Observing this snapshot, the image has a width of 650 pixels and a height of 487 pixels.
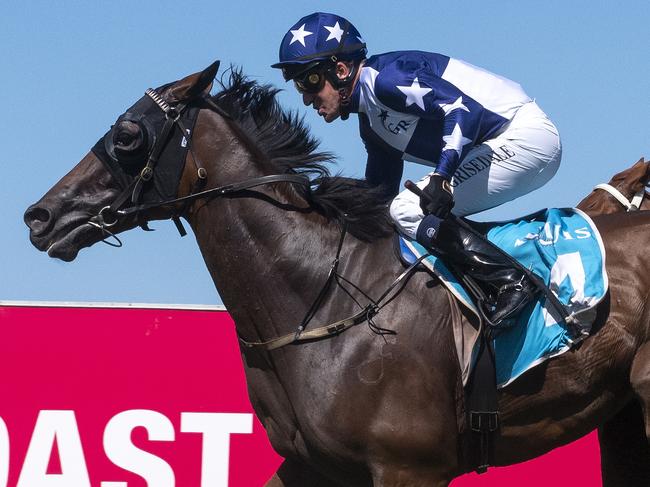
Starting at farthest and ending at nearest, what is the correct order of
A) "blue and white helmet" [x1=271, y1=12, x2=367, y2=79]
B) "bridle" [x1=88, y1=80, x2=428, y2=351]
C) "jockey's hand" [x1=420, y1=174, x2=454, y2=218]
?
"blue and white helmet" [x1=271, y1=12, x2=367, y2=79] < "bridle" [x1=88, y1=80, x2=428, y2=351] < "jockey's hand" [x1=420, y1=174, x2=454, y2=218]

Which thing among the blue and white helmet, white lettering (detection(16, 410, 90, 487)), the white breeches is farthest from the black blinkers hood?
white lettering (detection(16, 410, 90, 487))

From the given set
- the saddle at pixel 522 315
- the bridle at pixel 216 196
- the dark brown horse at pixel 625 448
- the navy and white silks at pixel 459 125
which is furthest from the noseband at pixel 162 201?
the dark brown horse at pixel 625 448

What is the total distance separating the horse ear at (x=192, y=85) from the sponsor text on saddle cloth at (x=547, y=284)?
95cm

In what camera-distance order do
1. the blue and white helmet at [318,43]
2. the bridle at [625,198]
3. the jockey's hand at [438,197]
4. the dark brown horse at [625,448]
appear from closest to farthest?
the jockey's hand at [438,197] < the blue and white helmet at [318,43] < the dark brown horse at [625,448] < the bridle at [625,198]

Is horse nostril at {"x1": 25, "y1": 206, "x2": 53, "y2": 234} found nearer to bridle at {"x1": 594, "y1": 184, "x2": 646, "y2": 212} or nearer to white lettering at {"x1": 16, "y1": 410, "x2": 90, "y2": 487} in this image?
white lettering at {"x1": 16, "y1": 410, "x2": 90, "y2": 487}

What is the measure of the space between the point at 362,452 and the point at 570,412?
819 millimetres

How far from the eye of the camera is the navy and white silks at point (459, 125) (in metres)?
4.25

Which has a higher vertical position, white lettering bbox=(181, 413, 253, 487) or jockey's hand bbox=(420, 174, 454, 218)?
white lettering bbox=(181, 413, 253, 487)

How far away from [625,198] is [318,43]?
2.37m

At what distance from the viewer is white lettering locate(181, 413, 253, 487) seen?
6250 millimetres

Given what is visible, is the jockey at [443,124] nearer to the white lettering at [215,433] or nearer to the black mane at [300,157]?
the black mane at [300,157]

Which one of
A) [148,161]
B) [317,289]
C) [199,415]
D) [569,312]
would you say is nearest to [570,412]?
[569,312]

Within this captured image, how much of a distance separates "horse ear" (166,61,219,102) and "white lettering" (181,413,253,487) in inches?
95.0

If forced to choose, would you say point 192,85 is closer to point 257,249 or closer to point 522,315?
point 257,249
